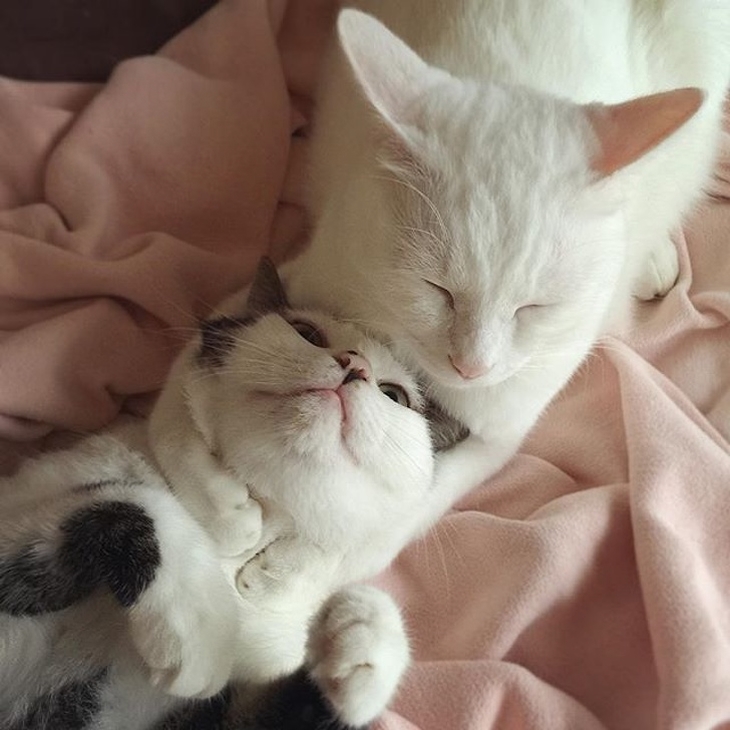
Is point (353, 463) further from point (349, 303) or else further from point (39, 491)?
point (39, 491)

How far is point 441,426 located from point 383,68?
458mm

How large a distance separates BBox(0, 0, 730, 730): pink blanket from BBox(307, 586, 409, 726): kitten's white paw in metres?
0.15

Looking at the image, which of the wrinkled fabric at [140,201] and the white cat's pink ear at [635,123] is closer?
the white cat's pink ear at [635,123]

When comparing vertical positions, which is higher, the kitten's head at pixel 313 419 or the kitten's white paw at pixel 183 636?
the kitten's head at pixel 313 419

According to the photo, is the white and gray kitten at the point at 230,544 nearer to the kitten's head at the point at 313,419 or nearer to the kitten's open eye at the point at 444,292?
the kitten's head at the point at 313,419

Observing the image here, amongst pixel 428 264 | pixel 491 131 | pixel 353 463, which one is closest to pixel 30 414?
pixel 353 463

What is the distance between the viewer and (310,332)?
1.18 m

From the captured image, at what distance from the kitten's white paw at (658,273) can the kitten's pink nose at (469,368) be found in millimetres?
549

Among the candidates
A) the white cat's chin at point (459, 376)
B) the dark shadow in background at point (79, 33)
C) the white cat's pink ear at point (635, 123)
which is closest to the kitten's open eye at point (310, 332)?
the white cat's chin at point (459, 376)

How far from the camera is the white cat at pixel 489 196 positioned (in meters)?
1.05

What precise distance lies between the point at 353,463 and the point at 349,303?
0.75 feet

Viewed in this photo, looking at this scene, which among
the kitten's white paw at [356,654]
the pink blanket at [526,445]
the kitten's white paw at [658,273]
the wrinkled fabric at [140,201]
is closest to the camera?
the kitten's white paw at [356,654]

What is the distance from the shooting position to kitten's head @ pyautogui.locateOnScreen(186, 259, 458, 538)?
3.43 feet

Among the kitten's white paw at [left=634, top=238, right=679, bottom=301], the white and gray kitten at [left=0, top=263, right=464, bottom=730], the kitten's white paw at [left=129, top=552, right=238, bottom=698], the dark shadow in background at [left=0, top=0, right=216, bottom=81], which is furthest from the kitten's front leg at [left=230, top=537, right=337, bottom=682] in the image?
the dark shadow in background at [left=0, top=0, right=216, bottom=81]
